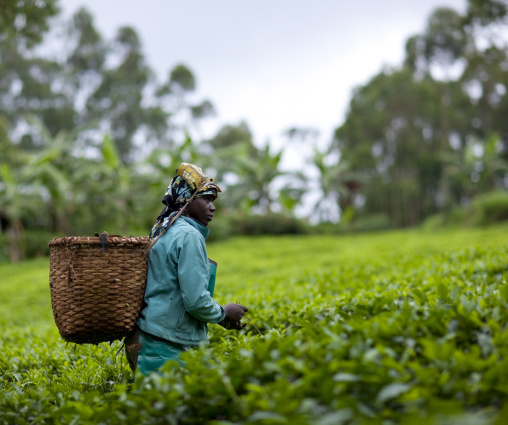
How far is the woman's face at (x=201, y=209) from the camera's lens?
3266 millimetres

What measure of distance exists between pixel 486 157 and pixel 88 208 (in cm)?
1692

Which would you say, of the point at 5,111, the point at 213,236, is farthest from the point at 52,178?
the point at 5,111

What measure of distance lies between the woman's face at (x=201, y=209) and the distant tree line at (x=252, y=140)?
1477 centimetres

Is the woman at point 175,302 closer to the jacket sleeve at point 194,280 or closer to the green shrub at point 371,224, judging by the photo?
the jacket sleeve at point 194,280

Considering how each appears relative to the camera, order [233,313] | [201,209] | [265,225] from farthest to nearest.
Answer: [265,225]
[201,209]
[233,313]

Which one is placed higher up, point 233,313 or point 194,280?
point 194,280

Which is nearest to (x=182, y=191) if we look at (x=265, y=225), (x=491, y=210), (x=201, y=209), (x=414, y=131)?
(x=201, y=209)

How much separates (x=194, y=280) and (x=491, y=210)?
18090 millimetres

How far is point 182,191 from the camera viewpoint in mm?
3299

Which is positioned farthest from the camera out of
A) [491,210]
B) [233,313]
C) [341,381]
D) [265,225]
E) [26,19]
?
[265,225]

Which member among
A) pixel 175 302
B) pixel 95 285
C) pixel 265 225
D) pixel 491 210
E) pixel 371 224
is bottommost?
pixel 371 224

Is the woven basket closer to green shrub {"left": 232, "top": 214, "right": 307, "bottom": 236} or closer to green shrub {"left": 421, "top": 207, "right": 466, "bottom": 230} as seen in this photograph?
green shrub {"left": 232, "top": 214, "right": 307, "bottom": 236}

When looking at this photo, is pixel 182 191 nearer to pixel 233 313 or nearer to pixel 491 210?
pixel 233 313

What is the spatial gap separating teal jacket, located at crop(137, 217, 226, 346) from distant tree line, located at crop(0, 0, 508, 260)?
49.1 feet
